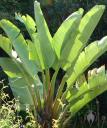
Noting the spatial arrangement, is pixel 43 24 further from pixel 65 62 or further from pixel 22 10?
pixel 22 10

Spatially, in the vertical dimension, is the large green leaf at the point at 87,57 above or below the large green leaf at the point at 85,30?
below

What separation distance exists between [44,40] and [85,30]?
0.55 metres

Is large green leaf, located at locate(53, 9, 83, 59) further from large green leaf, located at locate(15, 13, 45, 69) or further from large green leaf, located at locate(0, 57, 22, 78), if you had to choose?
large green leaf, located at locate(0, 57, 22, 78)

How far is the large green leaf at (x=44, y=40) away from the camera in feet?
21.3

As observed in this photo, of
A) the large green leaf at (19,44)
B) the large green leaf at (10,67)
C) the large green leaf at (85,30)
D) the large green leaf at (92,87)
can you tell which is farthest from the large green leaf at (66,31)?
the large green leaf at (10,67)

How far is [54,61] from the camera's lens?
670cm

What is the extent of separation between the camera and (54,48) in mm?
6629

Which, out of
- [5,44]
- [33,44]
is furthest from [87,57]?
[5,44]

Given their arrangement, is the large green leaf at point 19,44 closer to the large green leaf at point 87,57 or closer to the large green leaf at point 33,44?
the large green leaf at point 33,44

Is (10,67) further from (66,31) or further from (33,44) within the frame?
(66,31)

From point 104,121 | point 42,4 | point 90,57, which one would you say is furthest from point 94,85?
point 42,4

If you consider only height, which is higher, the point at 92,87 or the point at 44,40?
the point at 44,40

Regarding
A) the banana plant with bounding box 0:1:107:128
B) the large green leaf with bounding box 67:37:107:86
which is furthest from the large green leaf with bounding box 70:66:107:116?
the large green leaf with bounding box 67:37:107:86

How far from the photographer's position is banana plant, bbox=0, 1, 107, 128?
6496mm
